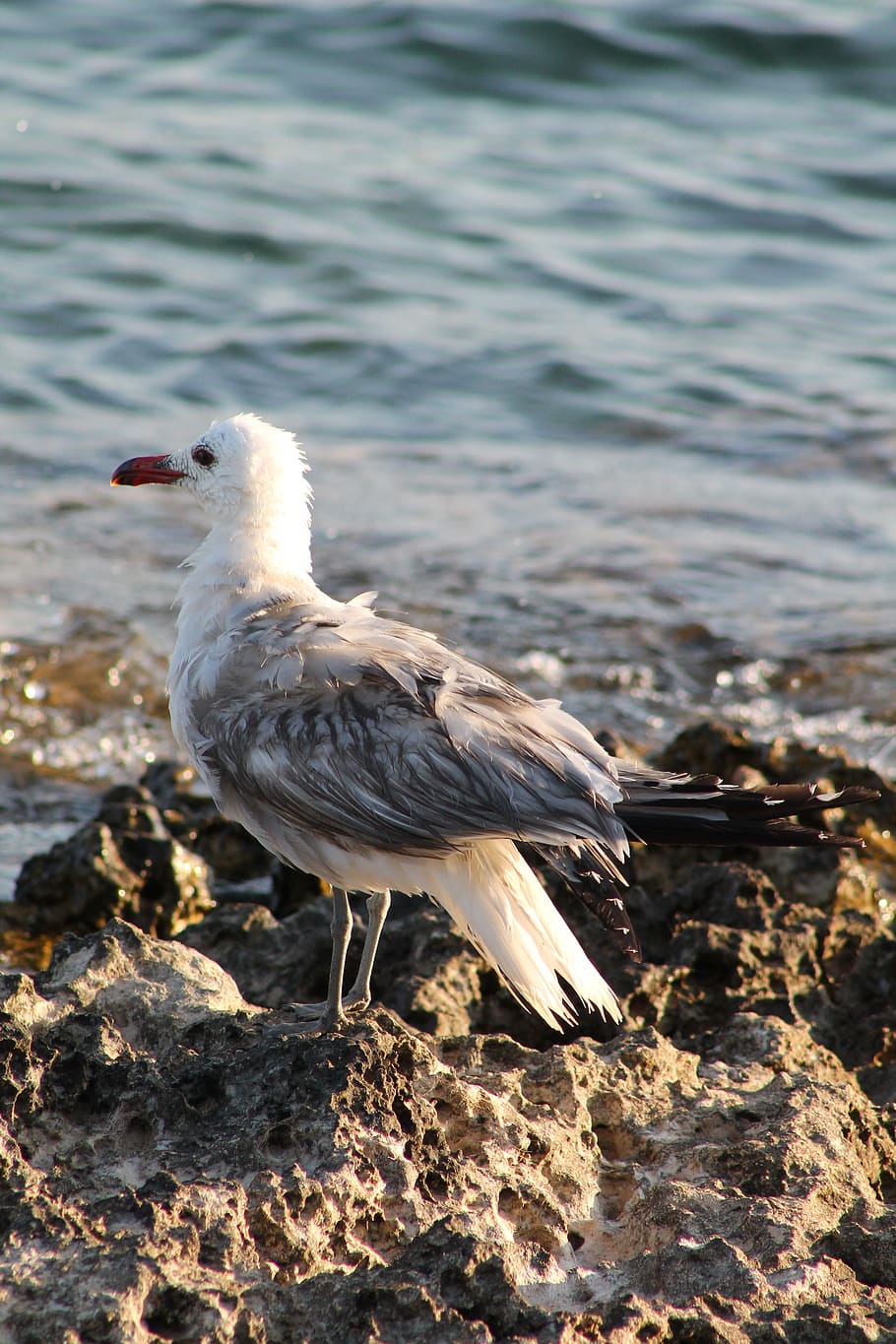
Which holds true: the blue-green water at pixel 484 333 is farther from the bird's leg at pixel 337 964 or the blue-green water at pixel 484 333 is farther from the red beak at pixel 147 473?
the bird's leg at pixel 337 964

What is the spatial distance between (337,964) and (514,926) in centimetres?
52

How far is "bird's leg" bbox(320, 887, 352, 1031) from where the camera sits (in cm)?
401

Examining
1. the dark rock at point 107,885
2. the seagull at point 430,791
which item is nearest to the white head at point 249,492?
the seagull at point 430,791

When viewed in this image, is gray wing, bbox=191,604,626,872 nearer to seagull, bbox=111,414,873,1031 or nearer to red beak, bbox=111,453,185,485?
seagull, bbox=111,414,873,1031

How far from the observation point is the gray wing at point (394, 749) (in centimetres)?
387

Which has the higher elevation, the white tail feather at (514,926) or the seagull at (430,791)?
the seagull at (430,791)

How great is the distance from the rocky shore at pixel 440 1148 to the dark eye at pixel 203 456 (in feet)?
4.93

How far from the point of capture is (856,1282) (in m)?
3.10

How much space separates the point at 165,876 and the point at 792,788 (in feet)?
9.10

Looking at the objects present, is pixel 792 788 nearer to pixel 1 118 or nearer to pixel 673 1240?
pixel 673 1240

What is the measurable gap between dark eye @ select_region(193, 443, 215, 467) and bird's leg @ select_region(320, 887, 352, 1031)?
1530 mm

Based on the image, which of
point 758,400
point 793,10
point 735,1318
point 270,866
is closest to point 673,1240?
point 735,1318

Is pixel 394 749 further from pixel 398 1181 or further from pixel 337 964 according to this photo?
pixel 398 1181

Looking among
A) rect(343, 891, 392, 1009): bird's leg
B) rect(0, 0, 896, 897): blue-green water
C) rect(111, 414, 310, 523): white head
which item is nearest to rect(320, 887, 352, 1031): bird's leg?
rect(343, 891, 392, 1009): bird's leg
